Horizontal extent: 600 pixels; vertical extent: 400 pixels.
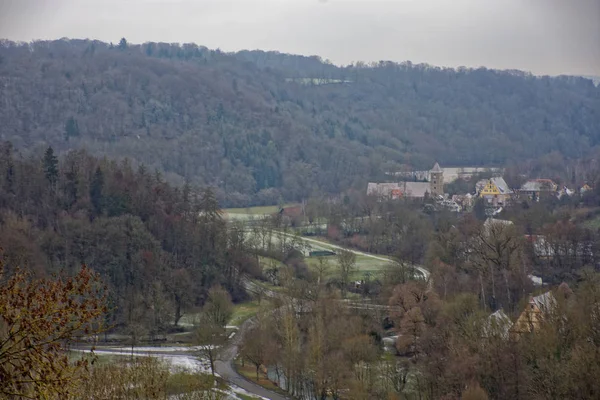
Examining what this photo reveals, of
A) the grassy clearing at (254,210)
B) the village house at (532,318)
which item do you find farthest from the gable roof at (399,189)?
the village house at (532,318)

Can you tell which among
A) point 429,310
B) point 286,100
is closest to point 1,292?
point 429,310

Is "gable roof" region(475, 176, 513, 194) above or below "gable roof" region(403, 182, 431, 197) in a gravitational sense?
above

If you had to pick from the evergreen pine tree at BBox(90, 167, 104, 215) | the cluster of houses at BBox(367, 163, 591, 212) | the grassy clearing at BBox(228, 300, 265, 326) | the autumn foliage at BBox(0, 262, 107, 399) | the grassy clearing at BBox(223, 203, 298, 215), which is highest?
the autumn foliage at BBox(0, 262, 107, 399)

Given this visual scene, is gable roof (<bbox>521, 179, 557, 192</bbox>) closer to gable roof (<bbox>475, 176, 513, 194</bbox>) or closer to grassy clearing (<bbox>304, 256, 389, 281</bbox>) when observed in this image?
gable roof (<bbox>475, 176, 513, 194</bbox>)

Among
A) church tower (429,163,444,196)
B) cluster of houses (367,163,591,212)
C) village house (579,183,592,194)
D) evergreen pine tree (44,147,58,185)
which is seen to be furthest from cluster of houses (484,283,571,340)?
church tower (429,163,444,196)

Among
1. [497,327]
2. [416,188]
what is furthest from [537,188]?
[497,327]

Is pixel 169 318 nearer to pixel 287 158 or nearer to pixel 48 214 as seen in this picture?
pixel 48 214

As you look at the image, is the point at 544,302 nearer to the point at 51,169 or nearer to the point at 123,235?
the point at 123,235

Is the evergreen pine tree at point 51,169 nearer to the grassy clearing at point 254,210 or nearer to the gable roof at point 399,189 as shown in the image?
the grassy clearing at point 254,210
